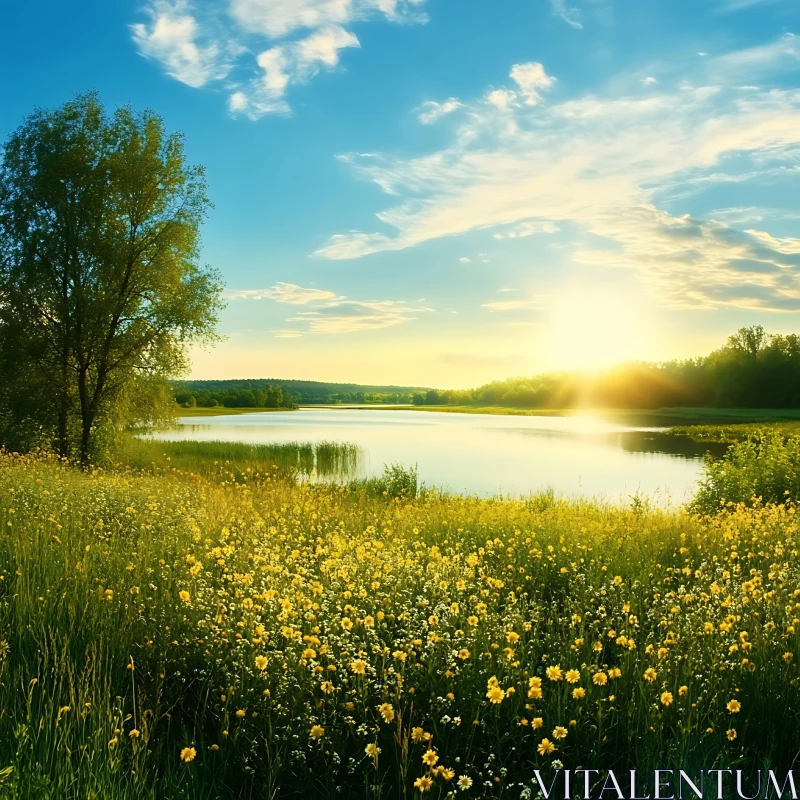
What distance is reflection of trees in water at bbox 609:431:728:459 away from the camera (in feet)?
141

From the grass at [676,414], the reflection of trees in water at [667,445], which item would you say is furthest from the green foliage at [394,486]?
the grass at [676,414]

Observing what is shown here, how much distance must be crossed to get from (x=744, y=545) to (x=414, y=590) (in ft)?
20.1

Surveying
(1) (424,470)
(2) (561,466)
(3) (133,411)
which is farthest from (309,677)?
(2) (561,466)

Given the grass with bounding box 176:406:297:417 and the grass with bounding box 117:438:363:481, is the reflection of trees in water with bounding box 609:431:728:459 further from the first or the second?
the grass with bounding box 176:406:297:417

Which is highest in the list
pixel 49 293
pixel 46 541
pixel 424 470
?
pixel 49 293

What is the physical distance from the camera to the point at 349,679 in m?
4.41

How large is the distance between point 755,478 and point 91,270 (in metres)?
25.3

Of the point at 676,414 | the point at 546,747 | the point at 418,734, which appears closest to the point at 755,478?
the point at 546,747

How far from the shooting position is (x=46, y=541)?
23.2 ft

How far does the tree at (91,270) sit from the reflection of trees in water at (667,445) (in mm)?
30618

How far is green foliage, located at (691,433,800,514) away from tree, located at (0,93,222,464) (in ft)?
65.9

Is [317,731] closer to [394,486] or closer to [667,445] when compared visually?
[394,486]

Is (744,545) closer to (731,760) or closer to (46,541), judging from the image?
(731,760)

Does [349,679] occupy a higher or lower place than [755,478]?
higher
